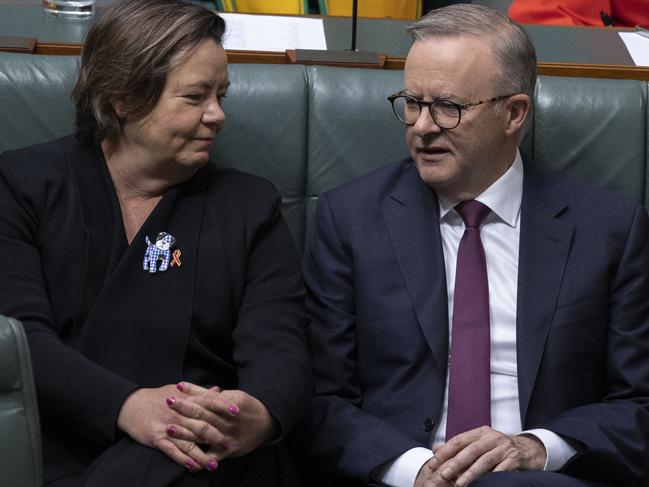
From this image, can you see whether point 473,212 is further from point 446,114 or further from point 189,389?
point 189,389

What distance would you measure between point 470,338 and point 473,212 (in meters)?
0.22

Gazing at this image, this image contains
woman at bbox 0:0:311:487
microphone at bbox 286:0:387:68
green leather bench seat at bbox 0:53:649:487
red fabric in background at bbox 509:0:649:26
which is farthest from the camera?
red fabric in background at bbox 509:0:649:26

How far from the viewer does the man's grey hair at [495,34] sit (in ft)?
7.23

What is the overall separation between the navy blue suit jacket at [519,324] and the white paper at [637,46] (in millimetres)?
615

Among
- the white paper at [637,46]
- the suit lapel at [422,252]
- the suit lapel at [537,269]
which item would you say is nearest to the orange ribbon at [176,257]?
the suit lapel at [422,252]

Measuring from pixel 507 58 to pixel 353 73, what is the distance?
0.38 m

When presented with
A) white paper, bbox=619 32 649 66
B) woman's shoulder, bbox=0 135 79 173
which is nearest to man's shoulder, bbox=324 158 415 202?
woman's shoulder, bbox=0 135 79 173

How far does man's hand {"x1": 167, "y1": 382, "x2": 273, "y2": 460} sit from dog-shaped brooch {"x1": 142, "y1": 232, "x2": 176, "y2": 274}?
0.81 feet

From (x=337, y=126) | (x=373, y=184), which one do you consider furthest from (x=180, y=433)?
(x=337, y=126)

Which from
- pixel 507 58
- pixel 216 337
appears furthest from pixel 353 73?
pixel 216 337

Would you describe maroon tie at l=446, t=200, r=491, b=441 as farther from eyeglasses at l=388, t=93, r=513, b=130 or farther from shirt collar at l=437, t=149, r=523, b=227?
eyeglasses at l=388, t=93, r=513, b=130

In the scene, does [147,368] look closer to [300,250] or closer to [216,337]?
[216,337]

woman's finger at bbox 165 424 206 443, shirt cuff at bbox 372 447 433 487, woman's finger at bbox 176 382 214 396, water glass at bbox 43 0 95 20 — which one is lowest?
shirt cuff at bbox 372 447 433 487

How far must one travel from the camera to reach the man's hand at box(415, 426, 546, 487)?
2021 mm
